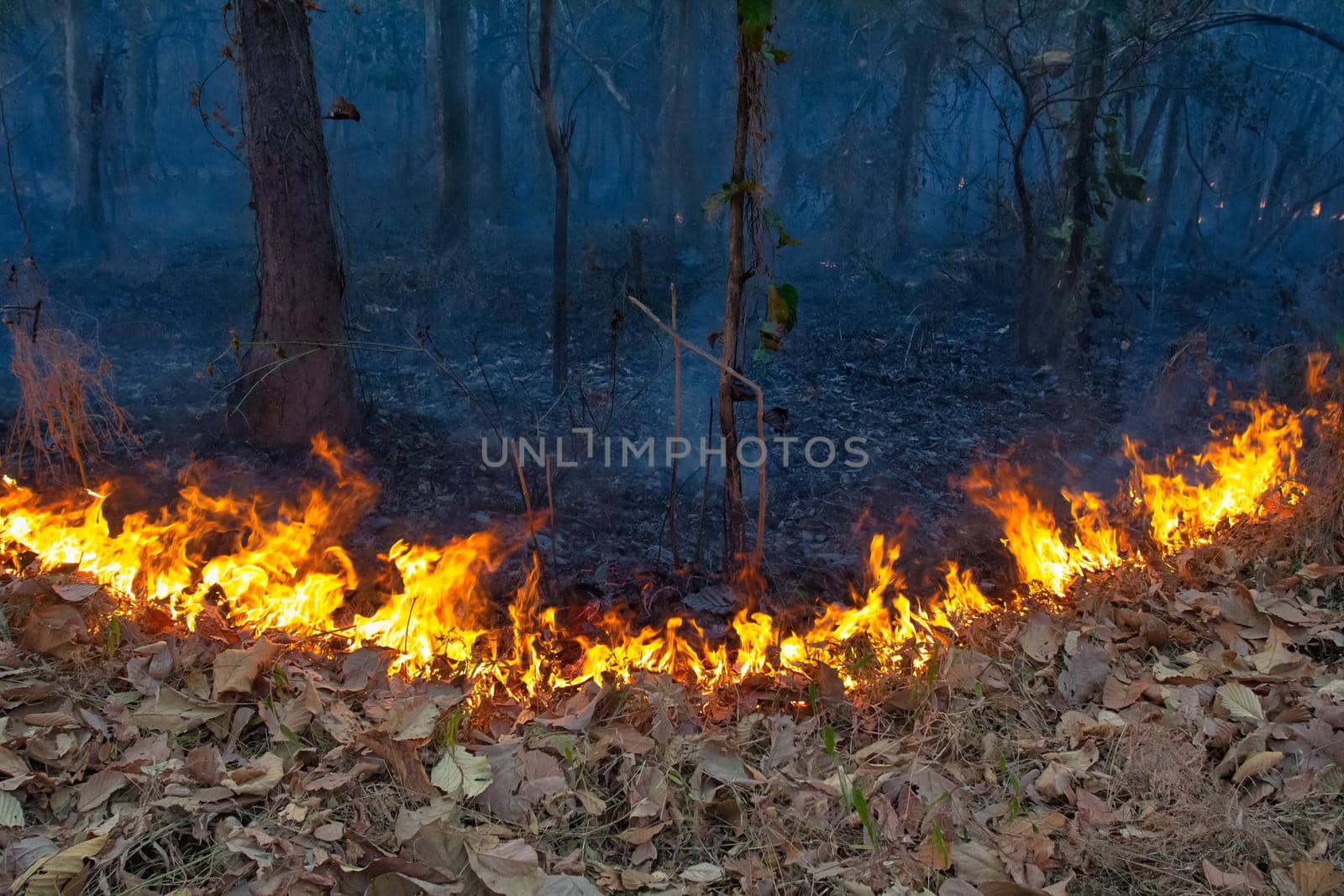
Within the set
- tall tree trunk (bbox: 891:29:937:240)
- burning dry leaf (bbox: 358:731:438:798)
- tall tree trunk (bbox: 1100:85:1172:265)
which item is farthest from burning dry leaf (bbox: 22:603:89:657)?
tall tree trunk (bbox: 1100:85:1172:265)

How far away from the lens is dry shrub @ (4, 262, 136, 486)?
4574mm

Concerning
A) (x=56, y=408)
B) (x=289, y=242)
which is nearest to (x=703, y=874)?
(x=289, y=242)

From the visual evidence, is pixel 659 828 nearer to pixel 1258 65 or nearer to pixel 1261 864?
pixel 1261 864

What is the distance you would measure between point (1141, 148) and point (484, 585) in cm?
820

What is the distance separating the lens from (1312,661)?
3.14 metres

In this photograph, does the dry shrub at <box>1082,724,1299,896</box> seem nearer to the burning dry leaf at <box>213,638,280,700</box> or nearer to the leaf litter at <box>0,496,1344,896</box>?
the leaf litter at <box>0,496,1344,896</box>

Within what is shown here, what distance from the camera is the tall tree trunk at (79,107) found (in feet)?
35.0

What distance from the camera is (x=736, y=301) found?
381cm

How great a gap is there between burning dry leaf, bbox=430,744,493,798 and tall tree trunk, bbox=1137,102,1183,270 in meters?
9.04

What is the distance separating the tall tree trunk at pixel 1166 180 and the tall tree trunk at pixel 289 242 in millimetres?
7965

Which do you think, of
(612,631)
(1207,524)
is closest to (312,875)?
(612,631)

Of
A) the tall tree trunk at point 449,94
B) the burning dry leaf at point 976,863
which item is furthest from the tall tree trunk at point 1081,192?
the tall tree trunk at point 449,94

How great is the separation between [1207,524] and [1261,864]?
2.50 metres

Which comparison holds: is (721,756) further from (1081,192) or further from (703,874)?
(1081,192)
